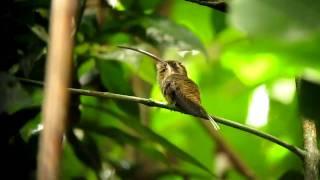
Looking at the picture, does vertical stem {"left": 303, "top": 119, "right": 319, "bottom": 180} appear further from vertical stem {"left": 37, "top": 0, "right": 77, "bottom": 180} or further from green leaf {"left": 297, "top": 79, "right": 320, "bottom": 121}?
vertical stem {"left": 37, "top": 0, "right": 77, "bottom": 180}

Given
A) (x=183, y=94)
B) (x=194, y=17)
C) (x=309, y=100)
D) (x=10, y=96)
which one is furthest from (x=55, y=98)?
(x=194, y=17)

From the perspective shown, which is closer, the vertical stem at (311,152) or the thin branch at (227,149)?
the vertical stem at (311,152)

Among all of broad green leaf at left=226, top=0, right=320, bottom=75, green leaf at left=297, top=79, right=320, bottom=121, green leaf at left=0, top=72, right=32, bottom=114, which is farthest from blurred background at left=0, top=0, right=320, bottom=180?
broad green leaf at left=226, top=0, right=320, bottom=75

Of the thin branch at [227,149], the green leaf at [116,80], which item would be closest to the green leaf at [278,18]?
the green leaf at [116,80]

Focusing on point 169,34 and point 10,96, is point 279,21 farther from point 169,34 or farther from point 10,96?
point 169,34

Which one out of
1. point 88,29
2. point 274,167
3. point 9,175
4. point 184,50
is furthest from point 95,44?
point 274,167

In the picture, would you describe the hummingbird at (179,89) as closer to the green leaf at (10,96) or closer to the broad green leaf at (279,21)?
the green leaf at (10,96)
